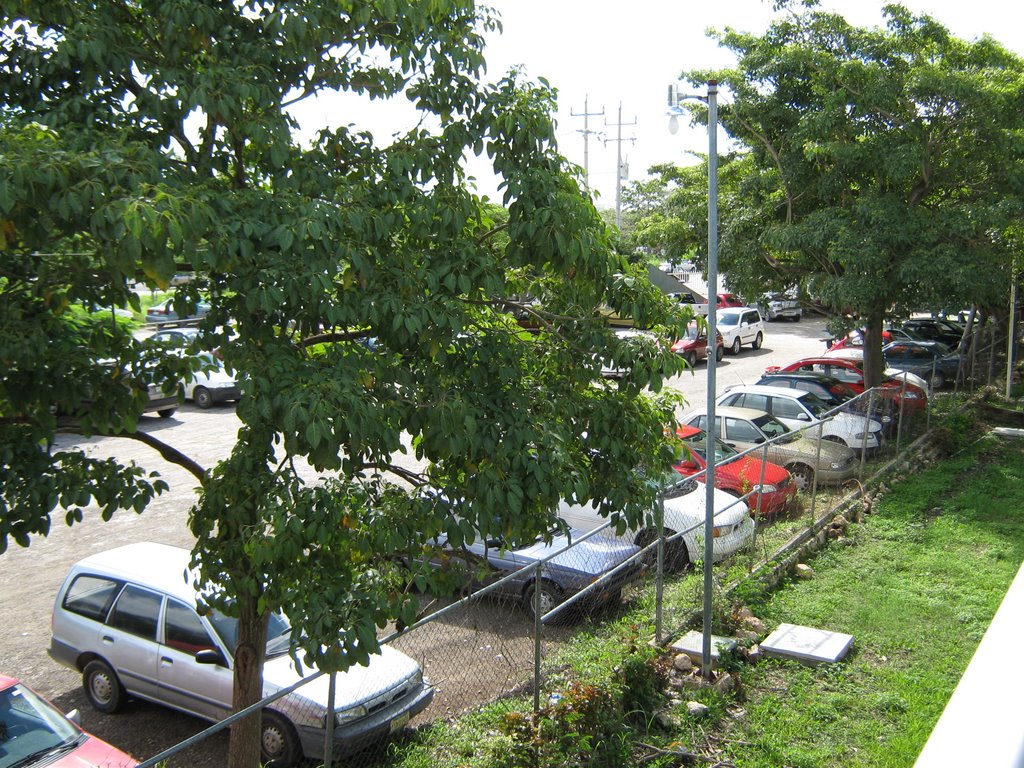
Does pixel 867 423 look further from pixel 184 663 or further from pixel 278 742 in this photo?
pixel 184 663

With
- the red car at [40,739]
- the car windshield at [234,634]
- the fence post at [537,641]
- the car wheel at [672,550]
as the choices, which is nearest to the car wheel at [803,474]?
the car wheel at [672,550]

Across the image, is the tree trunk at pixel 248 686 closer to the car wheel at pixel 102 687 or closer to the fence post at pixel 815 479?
the car wheel at pixel 102 687

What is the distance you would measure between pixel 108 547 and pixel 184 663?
230 inches

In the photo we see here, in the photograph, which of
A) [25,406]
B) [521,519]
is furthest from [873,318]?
[25,406]

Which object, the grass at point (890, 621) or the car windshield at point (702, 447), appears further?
the car windshield at point (702, 447)

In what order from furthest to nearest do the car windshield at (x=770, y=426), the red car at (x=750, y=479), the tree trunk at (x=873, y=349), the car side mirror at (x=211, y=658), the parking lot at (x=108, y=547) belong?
the tree trunk at (x=873, y=349), the car windshield at (x=770, y=426), the red car at (x=750, y=479), the parking lot at (x=108, y=547), the car side mirror at (x=211, y=658)

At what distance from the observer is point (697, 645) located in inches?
376

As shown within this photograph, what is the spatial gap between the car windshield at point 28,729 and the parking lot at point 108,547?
1.56 m

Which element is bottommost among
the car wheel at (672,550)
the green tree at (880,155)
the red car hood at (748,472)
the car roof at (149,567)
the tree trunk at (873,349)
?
the car wheel at (672,550)

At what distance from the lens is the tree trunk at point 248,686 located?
648 centimetres

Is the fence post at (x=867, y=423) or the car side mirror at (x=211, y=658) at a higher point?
the fence post at (x=867, y=423)

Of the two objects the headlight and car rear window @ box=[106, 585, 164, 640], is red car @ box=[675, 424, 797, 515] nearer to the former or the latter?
the headlight

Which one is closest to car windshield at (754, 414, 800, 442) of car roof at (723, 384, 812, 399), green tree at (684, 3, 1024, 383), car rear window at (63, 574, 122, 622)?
car roof at (723, 384, 812, 399)

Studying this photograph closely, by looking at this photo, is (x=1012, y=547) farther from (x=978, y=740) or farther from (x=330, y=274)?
(x=978, y=740)
